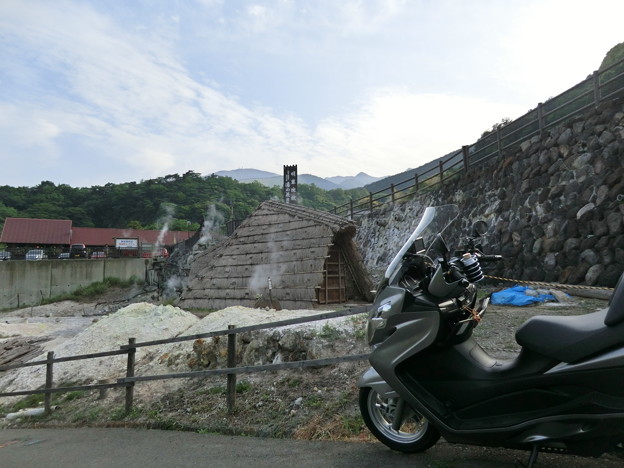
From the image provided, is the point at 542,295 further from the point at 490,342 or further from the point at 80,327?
the point at 80,327

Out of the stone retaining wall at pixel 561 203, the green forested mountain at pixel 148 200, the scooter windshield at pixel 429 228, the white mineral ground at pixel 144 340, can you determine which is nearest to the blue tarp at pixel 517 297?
the stone retaining wall at pixel 561 203

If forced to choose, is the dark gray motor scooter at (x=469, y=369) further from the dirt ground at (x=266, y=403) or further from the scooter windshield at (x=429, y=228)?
the dirt ground at (x=266, y=403)

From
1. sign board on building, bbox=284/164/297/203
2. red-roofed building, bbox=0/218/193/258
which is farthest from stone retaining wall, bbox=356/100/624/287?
red-roofed building, bbox=0/218/193/258

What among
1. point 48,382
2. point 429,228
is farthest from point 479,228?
point 48,382

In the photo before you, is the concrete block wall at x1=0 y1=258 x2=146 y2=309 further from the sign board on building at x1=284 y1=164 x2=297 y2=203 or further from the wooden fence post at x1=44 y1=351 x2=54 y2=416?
the wooden fence post at x1=44 y1=351 x2=54 y2=416

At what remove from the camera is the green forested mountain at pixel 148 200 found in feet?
204

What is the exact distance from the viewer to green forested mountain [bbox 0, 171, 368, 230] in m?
62.1

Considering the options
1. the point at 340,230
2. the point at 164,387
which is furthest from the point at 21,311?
the point at 164,387

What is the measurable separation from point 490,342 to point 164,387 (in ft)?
15.3

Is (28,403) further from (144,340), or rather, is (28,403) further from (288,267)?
(288,267)

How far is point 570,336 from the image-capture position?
7.16 feet

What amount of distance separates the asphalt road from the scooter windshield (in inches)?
49.8

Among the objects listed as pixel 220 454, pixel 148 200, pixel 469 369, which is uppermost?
pixel 148 200

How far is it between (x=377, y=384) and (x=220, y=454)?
5.16 ft
